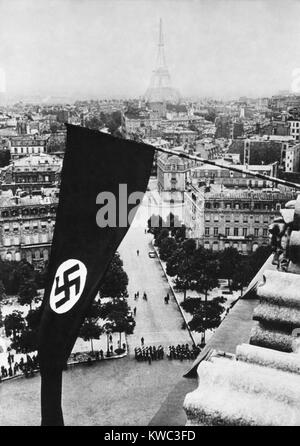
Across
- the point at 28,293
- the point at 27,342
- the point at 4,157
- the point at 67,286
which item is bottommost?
the point at 27,342

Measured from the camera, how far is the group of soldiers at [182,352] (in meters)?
25.0

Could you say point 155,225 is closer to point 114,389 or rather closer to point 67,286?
point 114,389

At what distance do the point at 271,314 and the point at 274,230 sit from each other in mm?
1468

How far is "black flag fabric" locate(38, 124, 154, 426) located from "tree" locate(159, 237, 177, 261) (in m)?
34.7

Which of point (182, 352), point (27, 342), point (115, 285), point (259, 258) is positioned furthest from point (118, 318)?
point (259, 258)

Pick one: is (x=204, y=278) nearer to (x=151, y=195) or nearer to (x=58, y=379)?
(x=58, y=379)

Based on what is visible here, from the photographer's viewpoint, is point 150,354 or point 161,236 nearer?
point 150,354

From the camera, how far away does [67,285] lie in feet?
19.1

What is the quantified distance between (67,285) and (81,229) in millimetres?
601

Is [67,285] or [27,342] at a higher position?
[67,285]

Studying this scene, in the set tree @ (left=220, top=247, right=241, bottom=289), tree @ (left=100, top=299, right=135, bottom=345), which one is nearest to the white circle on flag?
tree @ (left=100, top=299, right=135, bottom=345)

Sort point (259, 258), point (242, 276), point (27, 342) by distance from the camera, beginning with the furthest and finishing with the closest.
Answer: point (259, 258), point (242, 276), point (27, 342)

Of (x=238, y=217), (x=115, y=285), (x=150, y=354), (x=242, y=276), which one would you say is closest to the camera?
(x=150, y=354)

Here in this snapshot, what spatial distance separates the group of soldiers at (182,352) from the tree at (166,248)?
15.4 metres
